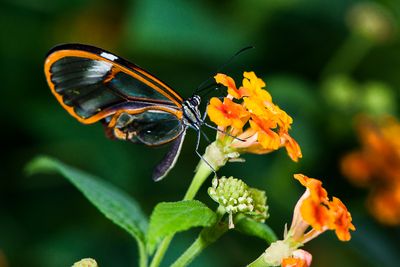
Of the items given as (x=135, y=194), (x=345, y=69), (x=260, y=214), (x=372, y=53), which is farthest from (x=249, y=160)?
(x=260, y=214)

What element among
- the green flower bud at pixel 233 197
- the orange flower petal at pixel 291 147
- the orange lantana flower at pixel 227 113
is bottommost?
the green flower bud at pixel 233 197

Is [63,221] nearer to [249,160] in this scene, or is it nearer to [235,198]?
[249,160]

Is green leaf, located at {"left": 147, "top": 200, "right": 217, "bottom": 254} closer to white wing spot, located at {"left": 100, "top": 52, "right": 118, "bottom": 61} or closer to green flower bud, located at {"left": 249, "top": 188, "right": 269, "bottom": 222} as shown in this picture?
green flower bud, located at {"left": 249, "top": 188, "right": 269, "bottom": 222}

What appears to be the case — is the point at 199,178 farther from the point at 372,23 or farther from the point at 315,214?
the point at 372,23

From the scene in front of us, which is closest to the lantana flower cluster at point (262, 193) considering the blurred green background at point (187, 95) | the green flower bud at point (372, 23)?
the blurred green background at point (187, 95)

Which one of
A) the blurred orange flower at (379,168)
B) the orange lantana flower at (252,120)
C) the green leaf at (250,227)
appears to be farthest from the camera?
the blurred orange flower at (379,168)

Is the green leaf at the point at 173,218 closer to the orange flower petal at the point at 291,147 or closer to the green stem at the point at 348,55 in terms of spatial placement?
the orange flower petal at the point at 291,147
